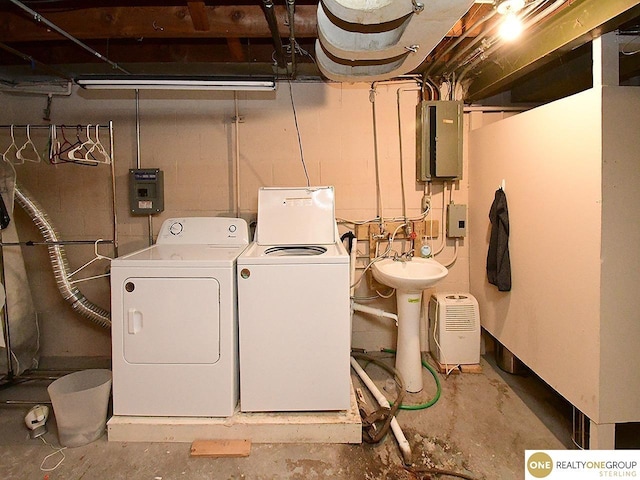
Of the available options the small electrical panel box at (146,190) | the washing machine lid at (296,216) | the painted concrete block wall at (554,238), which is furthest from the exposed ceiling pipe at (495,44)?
the small electrical panel box at (146,190)

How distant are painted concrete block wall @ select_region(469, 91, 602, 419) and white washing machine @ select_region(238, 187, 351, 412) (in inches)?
42.7

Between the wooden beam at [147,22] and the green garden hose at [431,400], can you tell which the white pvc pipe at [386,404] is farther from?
the wooden beam at [147,22]

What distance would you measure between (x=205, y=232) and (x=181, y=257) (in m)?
0.51

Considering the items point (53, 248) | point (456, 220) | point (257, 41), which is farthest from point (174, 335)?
point (456, 220)

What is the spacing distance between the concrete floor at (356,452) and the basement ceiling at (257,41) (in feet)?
6.50

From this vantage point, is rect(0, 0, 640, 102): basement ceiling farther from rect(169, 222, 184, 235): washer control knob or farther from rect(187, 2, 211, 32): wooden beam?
rect(169, 222, 184, 235): washer control knob

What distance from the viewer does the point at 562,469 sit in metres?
1.66

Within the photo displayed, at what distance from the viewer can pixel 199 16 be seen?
1954 mm

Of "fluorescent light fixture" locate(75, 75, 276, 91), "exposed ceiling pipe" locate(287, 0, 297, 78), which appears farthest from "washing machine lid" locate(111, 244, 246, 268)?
"exposed ceiling pipe" locate(287, 0, 297, 78)

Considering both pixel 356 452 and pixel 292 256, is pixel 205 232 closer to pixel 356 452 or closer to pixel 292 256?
pixel 292 256

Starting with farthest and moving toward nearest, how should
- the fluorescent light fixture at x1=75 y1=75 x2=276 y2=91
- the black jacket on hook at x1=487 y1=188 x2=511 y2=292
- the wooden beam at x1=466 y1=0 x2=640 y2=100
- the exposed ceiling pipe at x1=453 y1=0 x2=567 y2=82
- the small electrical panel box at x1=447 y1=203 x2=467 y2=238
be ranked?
1. the small electrical panel box at x1=447 y1=203 x2=467 y2=238
2. the black jacket on hook at x1=487 y1=188 x2=511 y2=292
3. the fluorescent light fixture at x1=75 y1=75 x2=276 y2=91
4. the exposed ceiling pipe at x1=453 y1=0 x2=567 y2=82
5. the wooden beam at x1=466 y1=0 x2=640 y2=100

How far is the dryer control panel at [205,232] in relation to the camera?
7.98 feet

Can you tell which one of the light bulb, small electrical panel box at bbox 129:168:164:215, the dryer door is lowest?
the dryer door

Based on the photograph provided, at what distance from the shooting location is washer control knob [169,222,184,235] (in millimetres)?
2459
